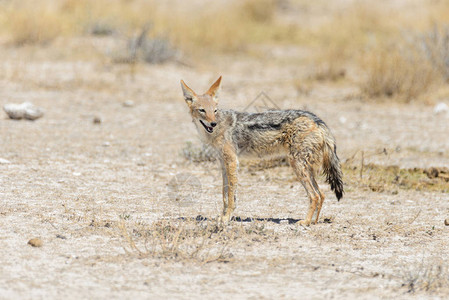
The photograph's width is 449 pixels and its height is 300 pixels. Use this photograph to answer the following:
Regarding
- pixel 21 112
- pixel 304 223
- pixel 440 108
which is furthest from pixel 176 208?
pixel 440 108

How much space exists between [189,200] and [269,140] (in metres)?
1.27

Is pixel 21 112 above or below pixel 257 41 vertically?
below

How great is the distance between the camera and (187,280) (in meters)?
4.55

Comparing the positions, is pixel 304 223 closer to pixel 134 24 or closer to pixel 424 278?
pixel 424 278

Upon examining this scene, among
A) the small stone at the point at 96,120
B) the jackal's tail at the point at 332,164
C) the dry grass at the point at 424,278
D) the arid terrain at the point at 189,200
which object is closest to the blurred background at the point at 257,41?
the arid terrain at the point at 189,200

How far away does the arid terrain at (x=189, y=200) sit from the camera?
4.59m

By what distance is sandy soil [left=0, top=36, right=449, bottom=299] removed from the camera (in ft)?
14.9

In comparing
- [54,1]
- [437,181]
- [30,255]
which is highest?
[54,1]

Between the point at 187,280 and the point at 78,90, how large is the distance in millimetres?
8386

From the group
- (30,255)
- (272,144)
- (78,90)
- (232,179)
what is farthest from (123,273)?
(78,90)

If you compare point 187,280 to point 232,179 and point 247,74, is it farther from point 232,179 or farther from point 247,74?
point 247,74

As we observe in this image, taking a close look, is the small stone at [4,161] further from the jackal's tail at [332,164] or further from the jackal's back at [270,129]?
the jackal's tail at [332,164]

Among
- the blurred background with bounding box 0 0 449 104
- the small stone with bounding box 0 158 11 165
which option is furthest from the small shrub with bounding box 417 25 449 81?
the small stone with bounding box 0 158 11 165

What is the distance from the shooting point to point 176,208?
20.9ft
